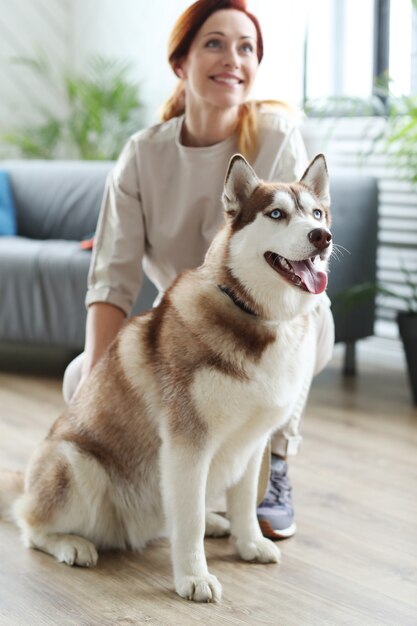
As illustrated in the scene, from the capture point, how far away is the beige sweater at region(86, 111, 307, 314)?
6.76 ft

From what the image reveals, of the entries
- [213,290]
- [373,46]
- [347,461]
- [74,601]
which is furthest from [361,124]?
[74,601]

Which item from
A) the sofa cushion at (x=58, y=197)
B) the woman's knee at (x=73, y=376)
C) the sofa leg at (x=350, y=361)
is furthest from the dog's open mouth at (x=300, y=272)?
the sofa cushion at (x=58, y=197)

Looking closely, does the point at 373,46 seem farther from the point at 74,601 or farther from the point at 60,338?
the point at 74,601

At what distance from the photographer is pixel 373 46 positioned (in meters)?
4.09

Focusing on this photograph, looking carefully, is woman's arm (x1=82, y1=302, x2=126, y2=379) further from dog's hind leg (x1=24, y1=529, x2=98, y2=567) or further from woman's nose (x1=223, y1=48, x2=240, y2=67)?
woman's nose (x1=223, y1=48, x2=240, y2=67)

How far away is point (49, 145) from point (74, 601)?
13.8 feet

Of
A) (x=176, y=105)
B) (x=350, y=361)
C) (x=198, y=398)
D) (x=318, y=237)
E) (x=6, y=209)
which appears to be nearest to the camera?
(x=318, y=237)

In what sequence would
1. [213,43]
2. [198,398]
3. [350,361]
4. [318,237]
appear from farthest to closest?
[350,361] → [213,43] → [198,398] → [318,237]

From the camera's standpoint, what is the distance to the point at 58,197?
13.5 feet

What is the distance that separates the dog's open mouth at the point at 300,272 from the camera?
149 centimetres

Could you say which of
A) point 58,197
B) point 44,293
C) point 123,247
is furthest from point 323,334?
point 58,197

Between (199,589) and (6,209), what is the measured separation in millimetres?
2856

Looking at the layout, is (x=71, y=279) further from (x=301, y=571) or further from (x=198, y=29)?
(x=301, y=571)

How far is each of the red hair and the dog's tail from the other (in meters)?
0.90
